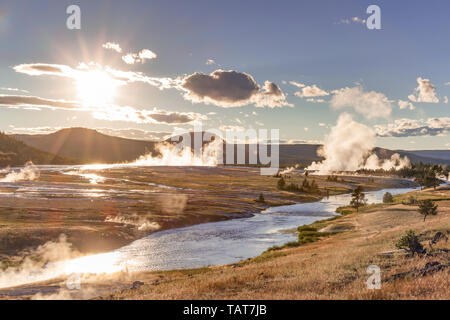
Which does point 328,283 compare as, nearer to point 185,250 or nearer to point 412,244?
point 412,244

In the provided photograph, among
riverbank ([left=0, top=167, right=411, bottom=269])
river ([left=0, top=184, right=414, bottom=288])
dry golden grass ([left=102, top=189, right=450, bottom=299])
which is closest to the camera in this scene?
dry golden grass ([left=102, top=189, right=450, bottom=299])

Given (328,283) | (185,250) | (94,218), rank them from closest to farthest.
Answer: (328,283) → (185,250) → (94,218)

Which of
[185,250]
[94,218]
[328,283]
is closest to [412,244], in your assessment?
[328,283]

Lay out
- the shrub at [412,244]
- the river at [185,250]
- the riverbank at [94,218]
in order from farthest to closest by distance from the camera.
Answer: the riverbank at [94,218] → the river at [185,250] → the shrub at [412,244]

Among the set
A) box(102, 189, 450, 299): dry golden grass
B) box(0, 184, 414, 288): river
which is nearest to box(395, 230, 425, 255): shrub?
box(102, 189, 450, 299): dry golden grass

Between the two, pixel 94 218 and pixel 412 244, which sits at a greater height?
pixel 412 244

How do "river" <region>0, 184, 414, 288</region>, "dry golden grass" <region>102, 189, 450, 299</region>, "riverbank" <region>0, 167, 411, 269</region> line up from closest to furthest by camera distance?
"dry golden grass" <region>102, 189, 450, 299</region>, "river" <region>0, 184, 414, 288</region>, "riverbank" <region>0, 167, 411, 269</region>

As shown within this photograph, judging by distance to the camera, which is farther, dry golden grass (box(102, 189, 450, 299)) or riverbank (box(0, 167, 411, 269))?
riverbank (box(0, 167, 411, 269))

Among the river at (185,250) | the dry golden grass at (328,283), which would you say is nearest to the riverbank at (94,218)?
the river at (185,250)

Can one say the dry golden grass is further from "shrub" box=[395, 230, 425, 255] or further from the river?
the river

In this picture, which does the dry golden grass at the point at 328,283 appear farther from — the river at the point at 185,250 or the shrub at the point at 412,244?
the river at the point at 185,250

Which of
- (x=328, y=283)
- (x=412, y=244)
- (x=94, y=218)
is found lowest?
(x=94, y=218)
